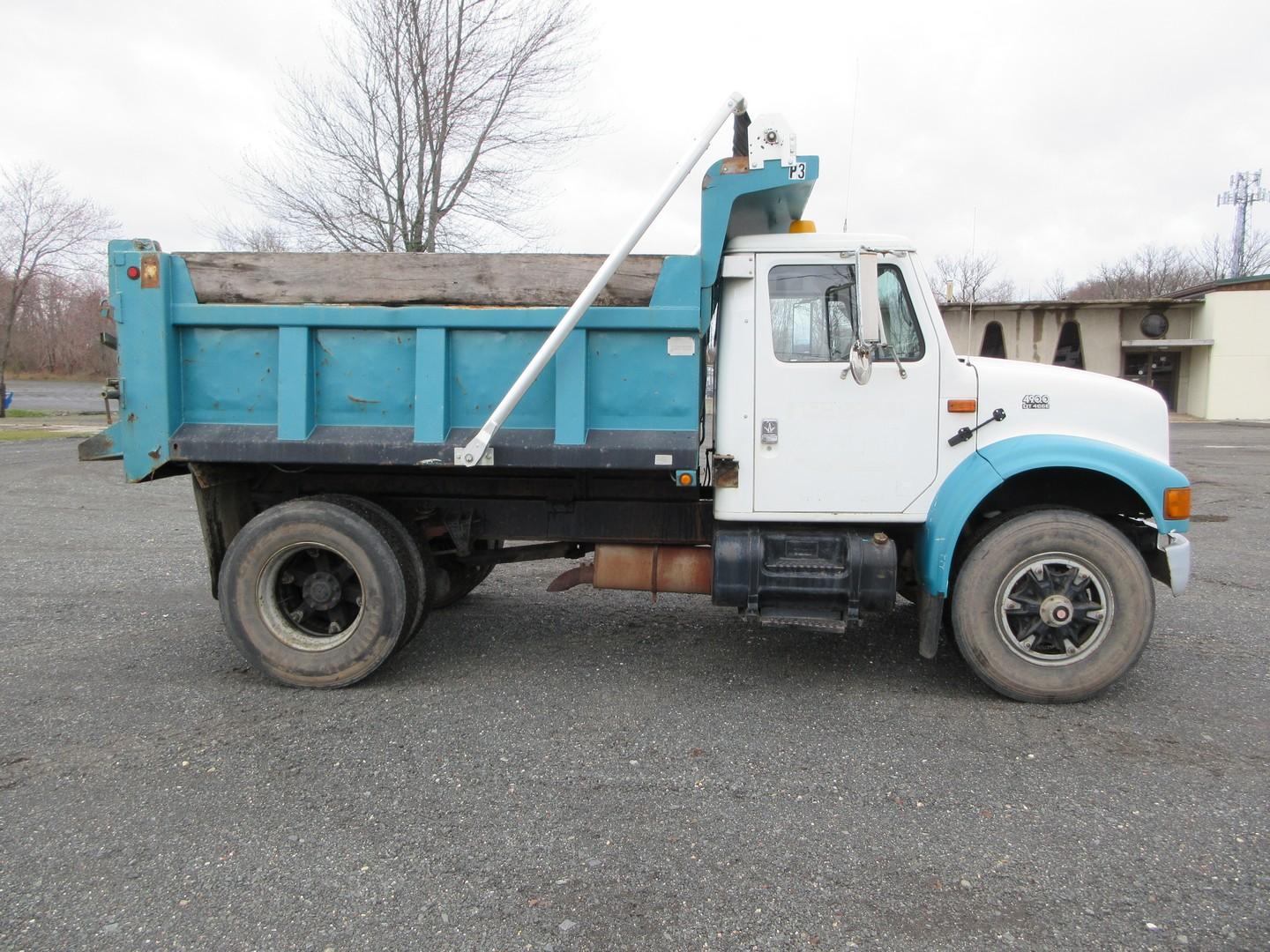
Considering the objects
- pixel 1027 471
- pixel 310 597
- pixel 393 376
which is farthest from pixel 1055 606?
pixel 310 597

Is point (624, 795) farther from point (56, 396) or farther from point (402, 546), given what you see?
point (56, 396)

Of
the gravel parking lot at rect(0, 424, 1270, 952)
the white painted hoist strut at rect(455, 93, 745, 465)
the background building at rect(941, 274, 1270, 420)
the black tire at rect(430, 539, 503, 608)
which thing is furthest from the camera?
the background building at rect(941, 274, 1270, 420)

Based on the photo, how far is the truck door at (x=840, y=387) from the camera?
426cm

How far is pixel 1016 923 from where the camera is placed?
2598 mm

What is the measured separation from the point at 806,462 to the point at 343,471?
2615 mm

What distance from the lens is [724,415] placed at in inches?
171

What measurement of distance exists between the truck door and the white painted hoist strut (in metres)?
0.63

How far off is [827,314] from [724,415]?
0.75 m

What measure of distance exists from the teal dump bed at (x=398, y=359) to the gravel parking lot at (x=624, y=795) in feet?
4.23

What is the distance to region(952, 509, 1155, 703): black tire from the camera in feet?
13.7

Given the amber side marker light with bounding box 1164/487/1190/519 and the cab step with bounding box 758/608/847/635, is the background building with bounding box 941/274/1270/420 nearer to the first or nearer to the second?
the amber side marker light with bounding box 1164/487/1190/519

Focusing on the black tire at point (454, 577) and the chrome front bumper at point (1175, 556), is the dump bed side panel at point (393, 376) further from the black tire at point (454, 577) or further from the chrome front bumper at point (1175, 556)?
the chrome front bumper at point (1175, 556)

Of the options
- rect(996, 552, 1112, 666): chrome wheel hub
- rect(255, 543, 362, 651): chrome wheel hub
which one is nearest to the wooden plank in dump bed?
rect(255, 543, 362, 651): chrome wheel hub

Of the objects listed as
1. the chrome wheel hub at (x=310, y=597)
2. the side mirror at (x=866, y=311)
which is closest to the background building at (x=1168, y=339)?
the side mirror at (x=866, y=311)
